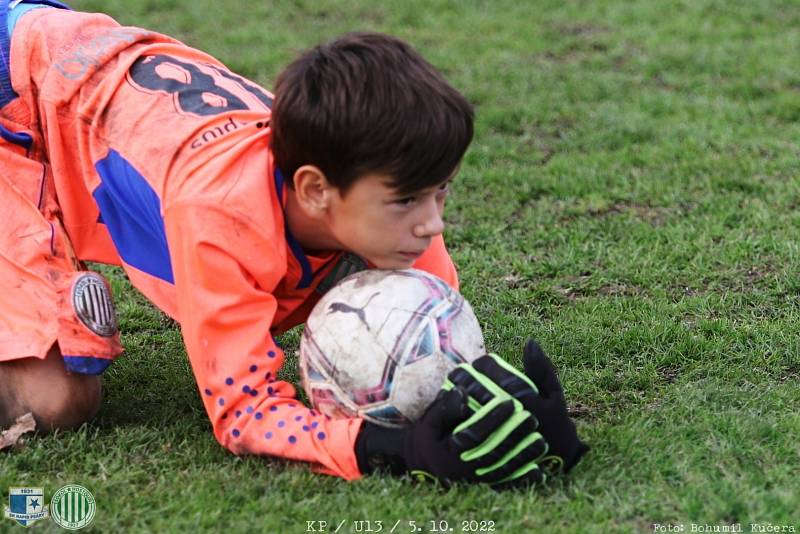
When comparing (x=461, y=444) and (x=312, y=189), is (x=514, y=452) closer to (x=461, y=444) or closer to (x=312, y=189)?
(x=461, y=444)

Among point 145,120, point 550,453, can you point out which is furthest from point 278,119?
point 550,453

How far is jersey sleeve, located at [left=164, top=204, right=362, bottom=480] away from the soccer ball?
8 cm

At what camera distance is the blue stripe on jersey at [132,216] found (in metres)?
3.25

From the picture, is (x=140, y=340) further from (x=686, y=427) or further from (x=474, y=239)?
(x=686, y=427)

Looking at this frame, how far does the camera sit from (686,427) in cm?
327

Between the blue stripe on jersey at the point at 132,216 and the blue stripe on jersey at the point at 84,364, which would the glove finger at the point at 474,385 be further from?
the blue stripe on jersey at the point at 84,364

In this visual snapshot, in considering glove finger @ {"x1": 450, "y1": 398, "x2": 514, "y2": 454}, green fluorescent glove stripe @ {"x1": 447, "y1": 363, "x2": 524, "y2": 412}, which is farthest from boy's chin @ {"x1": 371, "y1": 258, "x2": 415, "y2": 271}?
glove finger @ {"x1": 450, "y1": 398, "x2": 514, "y2": 454}

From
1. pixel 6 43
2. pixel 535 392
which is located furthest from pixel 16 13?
pixel 535 392

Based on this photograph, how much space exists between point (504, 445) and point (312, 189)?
0.87m

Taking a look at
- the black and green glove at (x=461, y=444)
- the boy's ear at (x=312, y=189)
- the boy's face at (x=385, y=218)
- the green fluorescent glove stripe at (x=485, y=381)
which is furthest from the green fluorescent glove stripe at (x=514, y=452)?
the boy's ear at (x=312, y=189)

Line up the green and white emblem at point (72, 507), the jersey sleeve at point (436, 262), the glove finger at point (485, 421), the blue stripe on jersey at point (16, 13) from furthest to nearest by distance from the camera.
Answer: the blue stripe on jersey at point (16, 13), the jersey sleeve at point (436, 262), the green and white emblem at point (72, 507), the glove finger at point (485, 421)

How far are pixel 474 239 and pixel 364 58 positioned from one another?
2071mm

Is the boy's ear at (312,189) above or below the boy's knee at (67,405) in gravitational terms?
above

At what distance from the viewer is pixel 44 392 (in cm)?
336
